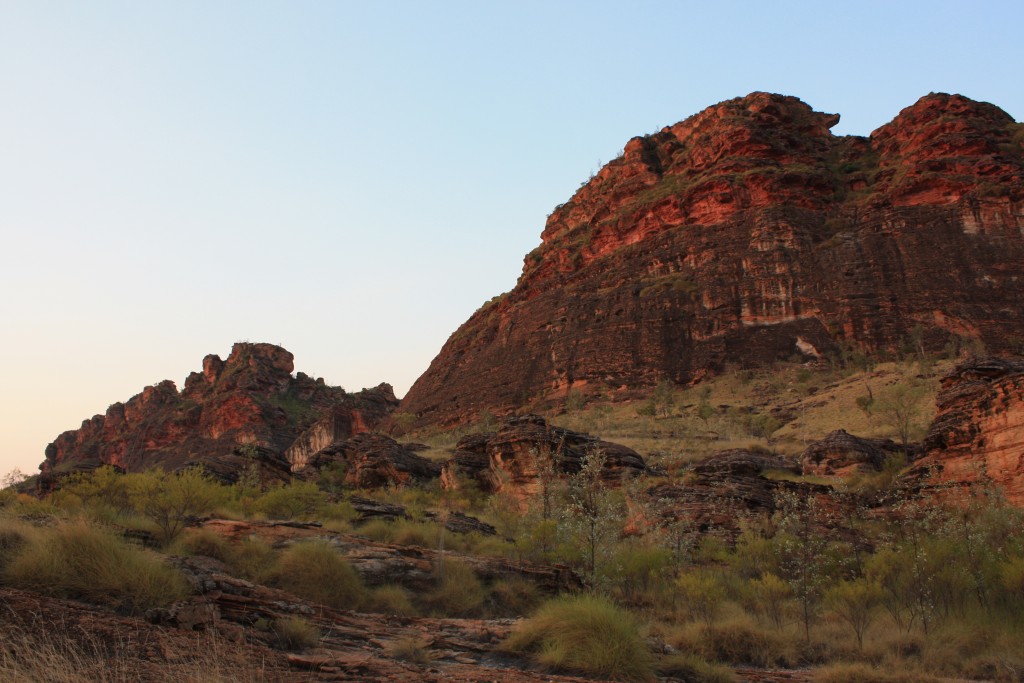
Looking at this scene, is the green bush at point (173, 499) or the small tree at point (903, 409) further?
the small tree at point (903, 409)

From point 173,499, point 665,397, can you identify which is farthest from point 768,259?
point 173,499

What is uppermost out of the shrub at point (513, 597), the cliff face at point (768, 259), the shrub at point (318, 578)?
the cliff face at point (768, 259)

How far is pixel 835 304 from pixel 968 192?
640 inches

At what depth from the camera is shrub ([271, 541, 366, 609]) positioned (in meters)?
10.2

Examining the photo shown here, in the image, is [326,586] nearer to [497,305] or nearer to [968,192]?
[968,192]

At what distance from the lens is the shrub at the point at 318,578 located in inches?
403

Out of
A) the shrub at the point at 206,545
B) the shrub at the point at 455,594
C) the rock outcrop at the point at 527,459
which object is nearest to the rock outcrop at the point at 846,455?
the rock outcrop at the point at 527,459

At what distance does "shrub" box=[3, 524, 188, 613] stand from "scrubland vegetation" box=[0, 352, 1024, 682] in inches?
0.8

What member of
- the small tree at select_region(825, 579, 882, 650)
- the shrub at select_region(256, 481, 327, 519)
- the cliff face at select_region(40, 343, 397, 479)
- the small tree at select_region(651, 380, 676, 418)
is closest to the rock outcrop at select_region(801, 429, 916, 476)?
the small tree at select_region(825, 579, 882, 650)

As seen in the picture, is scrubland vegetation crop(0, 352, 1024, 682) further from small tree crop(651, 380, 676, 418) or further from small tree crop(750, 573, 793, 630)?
small tree crop(651, 380, 676, 418)

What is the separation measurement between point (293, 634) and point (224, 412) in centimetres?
8970

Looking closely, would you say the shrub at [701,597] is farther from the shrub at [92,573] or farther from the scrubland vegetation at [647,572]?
the shrub at [92,573]

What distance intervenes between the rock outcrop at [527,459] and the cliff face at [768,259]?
105ft

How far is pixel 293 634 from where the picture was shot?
718cm
